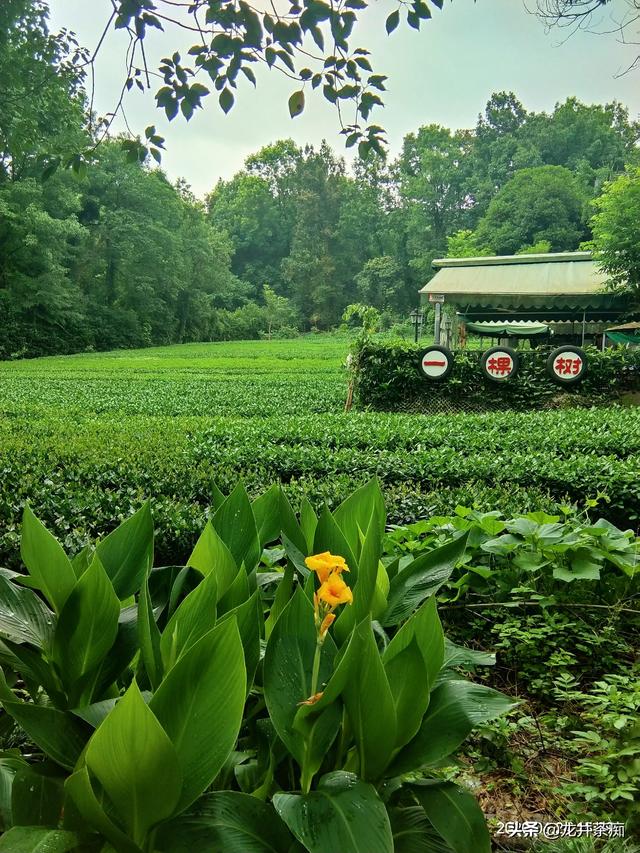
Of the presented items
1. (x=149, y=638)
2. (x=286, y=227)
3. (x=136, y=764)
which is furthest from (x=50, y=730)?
(x=286, y=227)

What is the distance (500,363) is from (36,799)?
32.5 ft

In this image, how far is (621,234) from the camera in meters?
16.0

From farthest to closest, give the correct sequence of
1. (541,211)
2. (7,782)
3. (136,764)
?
1. (541,211)
2. (7,782)
3. (136,764)

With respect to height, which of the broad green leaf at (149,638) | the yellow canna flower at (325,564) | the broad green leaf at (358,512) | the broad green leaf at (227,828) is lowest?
the broad green leaf at (227,828)

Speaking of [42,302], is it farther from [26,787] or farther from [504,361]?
[26,787]

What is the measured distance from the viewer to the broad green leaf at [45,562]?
3.86 feet

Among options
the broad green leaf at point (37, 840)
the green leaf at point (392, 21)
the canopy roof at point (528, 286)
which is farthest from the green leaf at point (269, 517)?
the canopy roof at point (528, 286)

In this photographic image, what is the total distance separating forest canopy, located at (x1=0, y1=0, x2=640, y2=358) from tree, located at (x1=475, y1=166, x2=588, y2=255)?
84mm

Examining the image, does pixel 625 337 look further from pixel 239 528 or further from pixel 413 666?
pixel 413 666

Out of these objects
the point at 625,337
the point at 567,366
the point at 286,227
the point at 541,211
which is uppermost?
the point at 286,227

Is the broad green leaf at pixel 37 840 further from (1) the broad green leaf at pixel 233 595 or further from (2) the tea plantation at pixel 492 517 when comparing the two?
(2) the tea plantation at pixel 492 517

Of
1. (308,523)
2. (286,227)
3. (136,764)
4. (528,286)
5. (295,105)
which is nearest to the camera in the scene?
(136,764)

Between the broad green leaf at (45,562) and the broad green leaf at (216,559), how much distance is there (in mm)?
282

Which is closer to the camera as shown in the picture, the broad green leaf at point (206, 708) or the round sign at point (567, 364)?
the broad green leaf at point (206, 708)
